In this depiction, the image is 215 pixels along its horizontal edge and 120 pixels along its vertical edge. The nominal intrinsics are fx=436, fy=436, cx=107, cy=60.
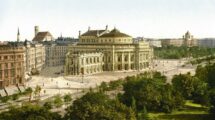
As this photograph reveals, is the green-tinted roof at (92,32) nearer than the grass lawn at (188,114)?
No

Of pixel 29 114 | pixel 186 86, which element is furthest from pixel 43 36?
pixel 29 114

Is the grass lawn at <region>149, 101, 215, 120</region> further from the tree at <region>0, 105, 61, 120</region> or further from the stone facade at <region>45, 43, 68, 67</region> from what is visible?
the stone facade at <region>45, 43, 68, 67</region>

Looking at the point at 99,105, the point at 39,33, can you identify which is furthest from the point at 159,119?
the point at 39,33

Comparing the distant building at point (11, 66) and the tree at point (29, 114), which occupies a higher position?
the distant building at point (11, 66)

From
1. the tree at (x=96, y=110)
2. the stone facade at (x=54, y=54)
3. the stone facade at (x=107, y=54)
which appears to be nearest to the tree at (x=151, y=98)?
the tree at (x=96, y=110)

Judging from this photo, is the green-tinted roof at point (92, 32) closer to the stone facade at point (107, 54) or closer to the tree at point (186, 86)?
the stone facade at point (107, 54)

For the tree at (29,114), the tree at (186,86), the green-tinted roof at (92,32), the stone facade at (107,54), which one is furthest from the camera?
the green-tinted roof at (92,32)

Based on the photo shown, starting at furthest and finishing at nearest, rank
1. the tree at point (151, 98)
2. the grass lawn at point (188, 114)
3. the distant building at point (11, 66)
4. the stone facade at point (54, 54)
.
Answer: the stone facade at point (54, 54) → the distant building at point (11, 66) → the tree at point (151, 98) → the grass lawn at point (188, 114)

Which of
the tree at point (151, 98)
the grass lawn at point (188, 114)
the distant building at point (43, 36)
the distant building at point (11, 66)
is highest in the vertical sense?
the distant building at point (43, 36)
